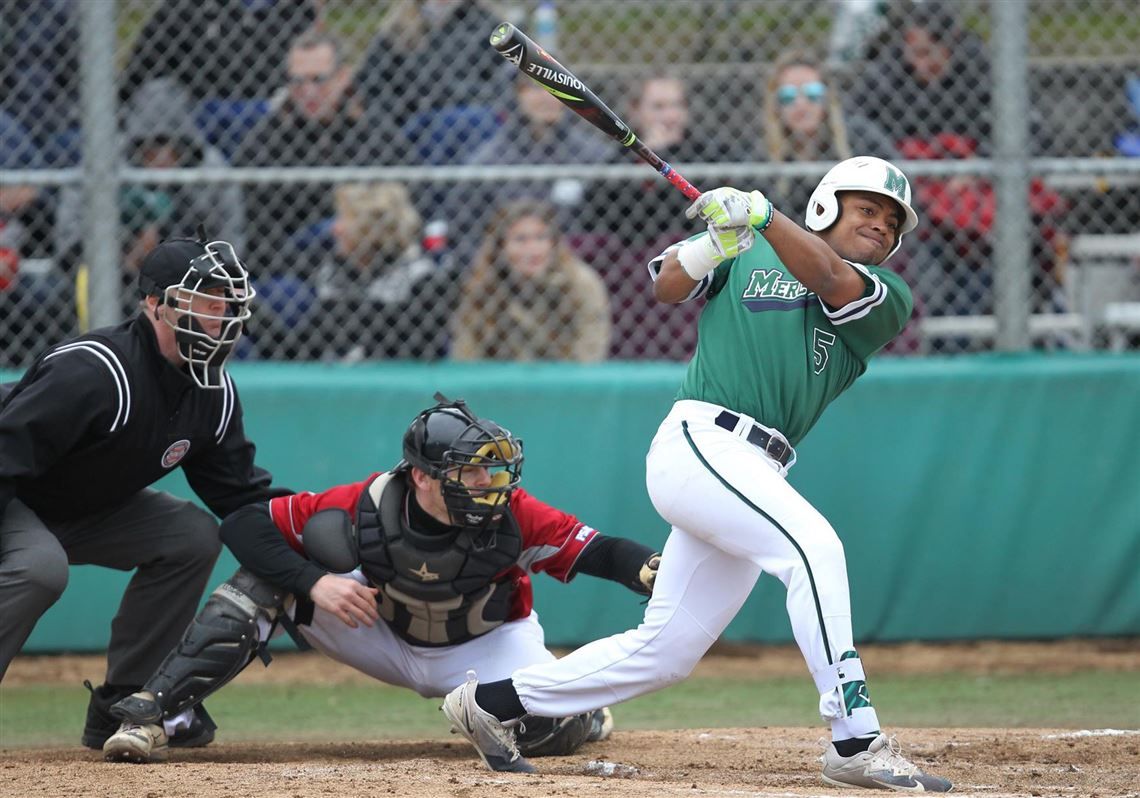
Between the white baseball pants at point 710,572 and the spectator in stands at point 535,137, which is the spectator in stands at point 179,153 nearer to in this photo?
the spectator in stands at point 535,137

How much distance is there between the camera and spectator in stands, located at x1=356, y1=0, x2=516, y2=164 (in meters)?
6.67

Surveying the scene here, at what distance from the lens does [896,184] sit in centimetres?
402

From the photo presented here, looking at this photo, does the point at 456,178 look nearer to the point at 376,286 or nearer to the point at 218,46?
the point at 376,286

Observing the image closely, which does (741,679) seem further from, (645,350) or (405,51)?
(405,51)

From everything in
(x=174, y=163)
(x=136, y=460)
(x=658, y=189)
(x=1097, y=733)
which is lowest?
(x=1097, y=733)

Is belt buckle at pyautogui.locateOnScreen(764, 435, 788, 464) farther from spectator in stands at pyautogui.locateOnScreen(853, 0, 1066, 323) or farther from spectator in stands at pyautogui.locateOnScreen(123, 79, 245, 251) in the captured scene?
spectator in stands at pyautogui.locateOnScreen(123, 79, 245, 251)

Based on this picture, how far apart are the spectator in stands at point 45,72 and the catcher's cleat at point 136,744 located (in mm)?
3110

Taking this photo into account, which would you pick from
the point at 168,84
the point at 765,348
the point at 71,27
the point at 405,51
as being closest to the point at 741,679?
the point at 765,348

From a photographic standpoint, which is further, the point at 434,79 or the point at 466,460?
the point at 434,79

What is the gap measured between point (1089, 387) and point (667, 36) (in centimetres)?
267

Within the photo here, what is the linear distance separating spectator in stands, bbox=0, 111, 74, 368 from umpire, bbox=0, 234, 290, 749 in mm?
1821

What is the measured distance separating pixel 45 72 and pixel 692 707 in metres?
3.89

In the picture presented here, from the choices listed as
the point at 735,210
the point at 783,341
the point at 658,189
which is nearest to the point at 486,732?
the point at 783,341

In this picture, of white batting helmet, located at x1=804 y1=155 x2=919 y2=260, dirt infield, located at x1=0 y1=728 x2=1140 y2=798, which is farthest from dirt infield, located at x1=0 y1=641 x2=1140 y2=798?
white batting helmet, located at x1=804 y1=155 x2=919 y2=260
